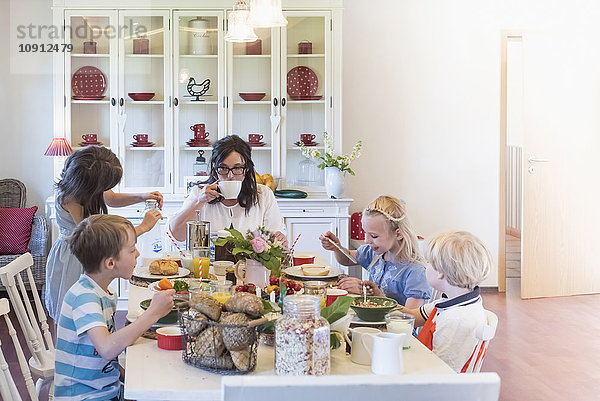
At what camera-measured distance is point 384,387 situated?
4.15 ft

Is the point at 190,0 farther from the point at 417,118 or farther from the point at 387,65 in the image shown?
the point at 417,118

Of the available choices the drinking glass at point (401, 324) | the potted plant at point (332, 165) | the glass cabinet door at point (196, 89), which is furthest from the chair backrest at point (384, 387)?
the glass cabinet door at point (196, 89)

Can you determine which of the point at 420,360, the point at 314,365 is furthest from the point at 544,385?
the point at 314,365

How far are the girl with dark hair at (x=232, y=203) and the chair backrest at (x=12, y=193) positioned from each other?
275 cm

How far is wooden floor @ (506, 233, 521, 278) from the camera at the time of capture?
7137mm

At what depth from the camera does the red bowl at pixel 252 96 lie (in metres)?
5.77

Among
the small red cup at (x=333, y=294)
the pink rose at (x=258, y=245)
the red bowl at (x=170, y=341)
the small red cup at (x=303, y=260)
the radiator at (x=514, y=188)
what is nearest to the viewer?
the red bowl at (x=170, y=341)

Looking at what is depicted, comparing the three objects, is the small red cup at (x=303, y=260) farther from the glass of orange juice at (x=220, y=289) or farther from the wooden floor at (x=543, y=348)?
the wooden floor at (x=543, y=348)

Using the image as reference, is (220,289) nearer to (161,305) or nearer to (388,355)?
(161,305)

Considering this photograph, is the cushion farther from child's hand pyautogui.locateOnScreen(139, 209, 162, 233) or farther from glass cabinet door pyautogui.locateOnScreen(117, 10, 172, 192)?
child's hand pyautogui.locateOnScreen(139, 209, 162, 233)

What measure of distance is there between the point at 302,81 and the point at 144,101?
1207 millimetres

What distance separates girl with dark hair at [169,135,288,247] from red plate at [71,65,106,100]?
234 centimetres

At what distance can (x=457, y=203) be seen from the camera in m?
6.32

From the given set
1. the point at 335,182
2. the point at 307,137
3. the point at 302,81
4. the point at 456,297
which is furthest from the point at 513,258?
the point at 456,297
